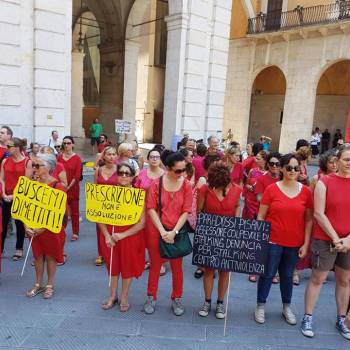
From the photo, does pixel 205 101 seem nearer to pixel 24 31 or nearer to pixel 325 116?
pixel 24 31

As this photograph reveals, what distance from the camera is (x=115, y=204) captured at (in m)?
3.91

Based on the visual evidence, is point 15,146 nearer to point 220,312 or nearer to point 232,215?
point 232,215

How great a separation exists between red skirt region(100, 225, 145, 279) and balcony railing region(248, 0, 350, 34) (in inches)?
755

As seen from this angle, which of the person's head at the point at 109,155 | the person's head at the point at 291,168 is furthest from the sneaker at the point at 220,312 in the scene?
the person's head at the point at 109,155

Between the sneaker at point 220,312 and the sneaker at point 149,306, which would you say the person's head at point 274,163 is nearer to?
the sneaker at point 220,312

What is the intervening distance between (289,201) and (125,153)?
2.78m

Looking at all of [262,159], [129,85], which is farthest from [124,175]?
[129,85]

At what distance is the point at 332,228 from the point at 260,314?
4.13 feet

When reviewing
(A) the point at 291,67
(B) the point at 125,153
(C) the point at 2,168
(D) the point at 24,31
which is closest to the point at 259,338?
(B) the point at 125,153

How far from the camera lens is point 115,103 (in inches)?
826

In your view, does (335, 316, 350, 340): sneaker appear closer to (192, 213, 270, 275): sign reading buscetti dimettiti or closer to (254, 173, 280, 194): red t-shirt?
(192, 213, 270, 275): sign reading buscetti dimettiti

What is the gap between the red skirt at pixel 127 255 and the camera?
393cm

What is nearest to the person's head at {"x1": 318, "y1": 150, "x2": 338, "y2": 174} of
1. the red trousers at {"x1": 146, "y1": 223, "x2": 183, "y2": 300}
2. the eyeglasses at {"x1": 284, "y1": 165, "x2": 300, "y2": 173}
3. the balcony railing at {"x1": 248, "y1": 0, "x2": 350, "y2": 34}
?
the eyeglasses at {"x1": 284, "y1": 165, "x2": 300, "y2": 173}

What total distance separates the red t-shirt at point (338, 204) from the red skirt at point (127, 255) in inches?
77.0
